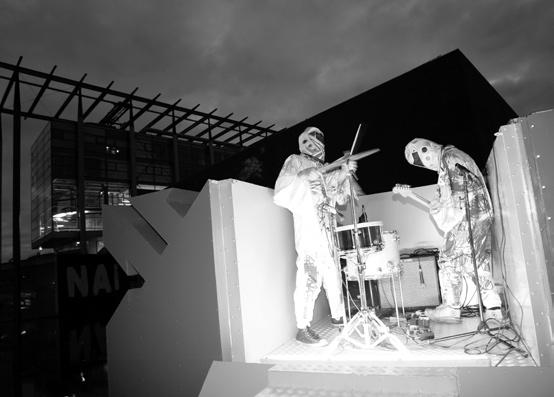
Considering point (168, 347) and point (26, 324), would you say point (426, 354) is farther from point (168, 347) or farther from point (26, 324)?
point (26, 324)

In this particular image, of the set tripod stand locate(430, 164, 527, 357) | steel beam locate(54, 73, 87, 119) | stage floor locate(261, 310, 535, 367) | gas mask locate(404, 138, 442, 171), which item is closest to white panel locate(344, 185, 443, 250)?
gas mask locate(404, 138, 442, 171)

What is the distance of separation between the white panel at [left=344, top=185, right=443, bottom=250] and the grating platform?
150 cm

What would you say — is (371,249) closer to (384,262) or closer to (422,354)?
(384,262)

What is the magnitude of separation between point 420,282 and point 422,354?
6.44 ft

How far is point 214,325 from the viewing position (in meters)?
3.08

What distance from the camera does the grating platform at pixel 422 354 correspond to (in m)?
2.53

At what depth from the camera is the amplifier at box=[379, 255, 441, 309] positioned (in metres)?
4.52

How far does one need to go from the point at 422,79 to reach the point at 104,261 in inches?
320

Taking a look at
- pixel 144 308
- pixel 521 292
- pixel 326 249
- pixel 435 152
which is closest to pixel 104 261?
pixel 144 308

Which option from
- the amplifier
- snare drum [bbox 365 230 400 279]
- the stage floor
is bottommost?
the stage floor

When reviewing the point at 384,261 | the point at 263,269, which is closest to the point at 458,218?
the point at 384,261

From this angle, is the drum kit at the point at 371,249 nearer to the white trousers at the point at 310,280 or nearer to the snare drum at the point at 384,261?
the snare drum at the point at 384,261

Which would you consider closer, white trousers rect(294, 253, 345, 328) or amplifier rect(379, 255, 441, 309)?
white trousers rect(294, 253, 345, 328)

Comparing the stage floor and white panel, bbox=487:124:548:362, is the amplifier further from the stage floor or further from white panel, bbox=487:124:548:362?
white panel, bbox=487:124:548:362
